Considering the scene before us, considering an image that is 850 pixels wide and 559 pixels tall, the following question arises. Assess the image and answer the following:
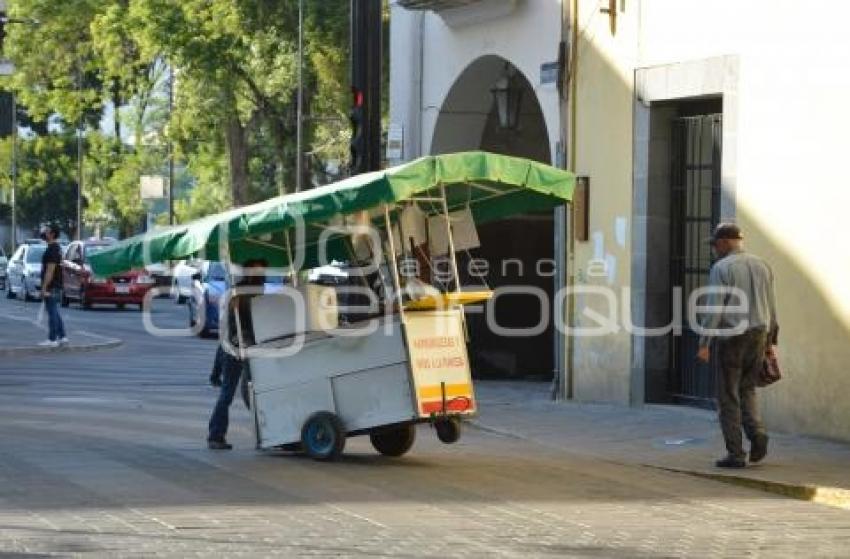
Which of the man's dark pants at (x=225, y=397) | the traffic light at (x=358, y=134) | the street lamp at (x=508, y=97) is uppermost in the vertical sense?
the street lamp at (x=508, y=97)

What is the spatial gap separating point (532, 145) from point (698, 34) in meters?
6.23

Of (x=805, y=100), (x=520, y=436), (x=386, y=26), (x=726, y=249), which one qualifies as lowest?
Result: (x=520, y=436)

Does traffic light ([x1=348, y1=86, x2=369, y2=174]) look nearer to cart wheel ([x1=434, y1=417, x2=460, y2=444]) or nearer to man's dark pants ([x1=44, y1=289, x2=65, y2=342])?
cart wheel ([x1=434, y1=417, x2=460, y2=444])

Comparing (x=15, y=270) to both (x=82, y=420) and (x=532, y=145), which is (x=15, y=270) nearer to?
(x=532, y=145)

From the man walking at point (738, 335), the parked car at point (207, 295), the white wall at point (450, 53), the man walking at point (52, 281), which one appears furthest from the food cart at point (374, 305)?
the parked car at point (207, 295)

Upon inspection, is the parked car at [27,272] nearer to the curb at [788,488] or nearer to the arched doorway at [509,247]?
the arched doorway at [509,247]

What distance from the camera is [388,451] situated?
48.5 feet

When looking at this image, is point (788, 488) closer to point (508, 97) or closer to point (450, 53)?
point (508, 97)

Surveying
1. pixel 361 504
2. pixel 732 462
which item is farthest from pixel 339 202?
pixel 732 462

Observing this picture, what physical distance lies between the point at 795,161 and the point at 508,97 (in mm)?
6906

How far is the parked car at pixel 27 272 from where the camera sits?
48375 mm

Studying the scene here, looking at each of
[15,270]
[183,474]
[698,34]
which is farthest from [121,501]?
[15,270]

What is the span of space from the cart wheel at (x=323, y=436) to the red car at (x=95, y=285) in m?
30.8

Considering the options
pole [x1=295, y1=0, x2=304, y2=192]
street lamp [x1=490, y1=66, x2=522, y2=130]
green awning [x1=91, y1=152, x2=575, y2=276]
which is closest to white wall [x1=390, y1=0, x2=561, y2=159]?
street lamp [x1=490, y1=66, x2=522, y2=130]
